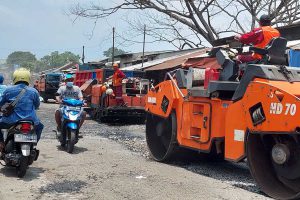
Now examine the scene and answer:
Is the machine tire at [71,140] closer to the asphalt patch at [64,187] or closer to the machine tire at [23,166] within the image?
the machine tire at [23,166]

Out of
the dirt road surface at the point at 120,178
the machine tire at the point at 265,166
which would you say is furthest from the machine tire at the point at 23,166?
the machine tire at the point at 265,166

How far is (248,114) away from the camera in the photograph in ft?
19.2

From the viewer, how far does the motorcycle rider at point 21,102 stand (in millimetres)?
6832

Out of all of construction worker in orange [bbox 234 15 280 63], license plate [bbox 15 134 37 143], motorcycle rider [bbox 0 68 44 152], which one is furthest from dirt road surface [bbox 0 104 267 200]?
construction worker in orange [bbox 234 15 280 63]

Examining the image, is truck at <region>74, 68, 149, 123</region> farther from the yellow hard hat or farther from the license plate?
the license plate

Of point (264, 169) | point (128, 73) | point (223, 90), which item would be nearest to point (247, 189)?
point (264, 169)

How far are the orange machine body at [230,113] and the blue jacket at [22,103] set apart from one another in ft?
7.81

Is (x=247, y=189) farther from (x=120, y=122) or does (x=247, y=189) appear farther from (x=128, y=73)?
(x=128, y=73)

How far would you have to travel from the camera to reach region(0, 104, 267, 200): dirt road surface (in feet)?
18.9

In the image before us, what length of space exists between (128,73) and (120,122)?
232 centimetres

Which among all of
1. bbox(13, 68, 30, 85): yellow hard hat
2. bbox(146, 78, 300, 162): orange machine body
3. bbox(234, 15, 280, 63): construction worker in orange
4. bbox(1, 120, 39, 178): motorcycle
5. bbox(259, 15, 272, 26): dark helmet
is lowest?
bbox(1, 120, 39, 178): motorcycle

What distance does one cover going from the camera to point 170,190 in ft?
19.5

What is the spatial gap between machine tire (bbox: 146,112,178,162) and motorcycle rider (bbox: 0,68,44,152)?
2.30 metres

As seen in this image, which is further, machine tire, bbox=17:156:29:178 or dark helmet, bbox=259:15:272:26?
dark helmet, bbox=259:15:272:26
